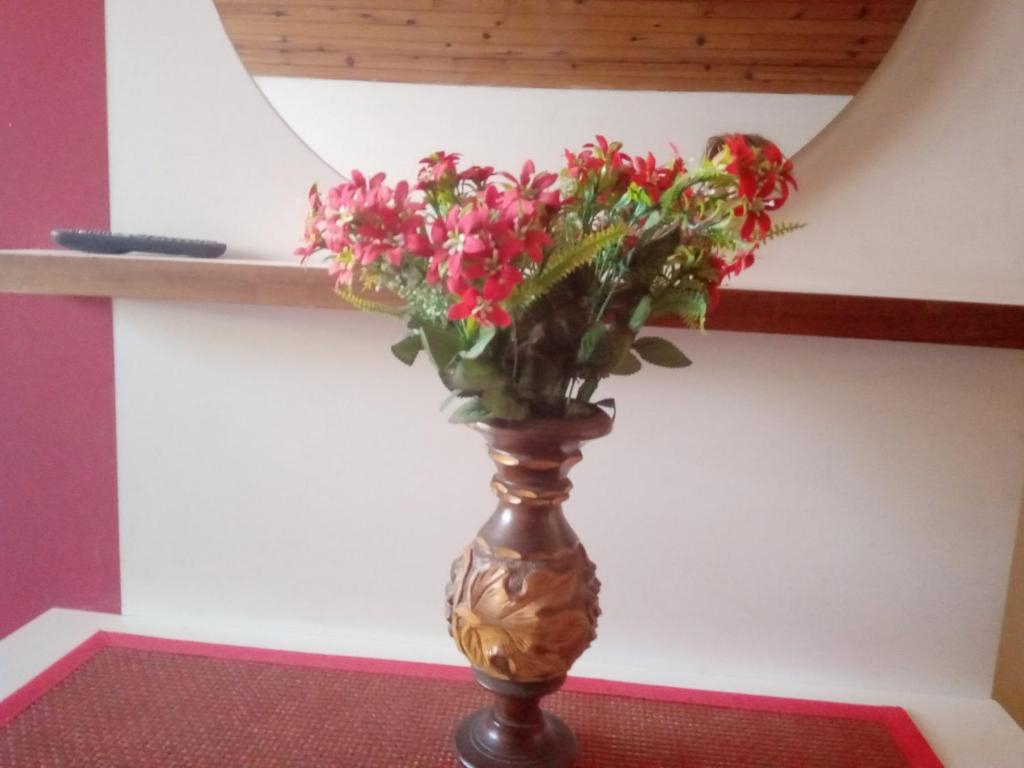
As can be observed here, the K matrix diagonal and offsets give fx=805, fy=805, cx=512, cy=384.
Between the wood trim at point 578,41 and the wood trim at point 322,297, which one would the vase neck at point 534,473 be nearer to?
the wood trim at point 322,297

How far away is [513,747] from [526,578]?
19cm

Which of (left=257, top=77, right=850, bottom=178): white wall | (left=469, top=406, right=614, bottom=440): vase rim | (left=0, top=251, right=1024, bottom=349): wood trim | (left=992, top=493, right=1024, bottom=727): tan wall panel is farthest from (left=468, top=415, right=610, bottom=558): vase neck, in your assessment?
(left=992, top=493, right=1024, bottom=727): tan wall panel

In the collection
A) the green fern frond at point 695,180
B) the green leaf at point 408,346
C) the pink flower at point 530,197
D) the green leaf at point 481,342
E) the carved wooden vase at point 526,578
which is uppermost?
the green fern frond at point 695,180

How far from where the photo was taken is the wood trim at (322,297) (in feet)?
2.67

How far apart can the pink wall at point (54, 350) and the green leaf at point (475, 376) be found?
636 mm

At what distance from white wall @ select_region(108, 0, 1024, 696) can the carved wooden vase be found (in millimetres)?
290

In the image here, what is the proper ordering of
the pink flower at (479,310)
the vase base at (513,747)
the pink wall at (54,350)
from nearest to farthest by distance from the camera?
the pink flower at (479,310), the vase base at (513,747), the pink wall at (54,350)

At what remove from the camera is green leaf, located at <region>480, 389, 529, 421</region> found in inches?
24.7

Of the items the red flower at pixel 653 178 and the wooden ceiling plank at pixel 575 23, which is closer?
the red flower at pixel 653 178

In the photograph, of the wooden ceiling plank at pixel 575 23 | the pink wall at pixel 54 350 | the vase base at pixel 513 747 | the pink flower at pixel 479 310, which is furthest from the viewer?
the pink wall at pixel 54 350

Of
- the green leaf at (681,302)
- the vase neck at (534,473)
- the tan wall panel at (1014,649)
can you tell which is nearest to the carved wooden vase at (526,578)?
the vase neck at (534,473)

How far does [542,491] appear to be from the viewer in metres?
0.69

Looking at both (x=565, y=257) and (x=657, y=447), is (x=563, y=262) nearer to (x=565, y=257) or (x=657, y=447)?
(x=565, y=257)

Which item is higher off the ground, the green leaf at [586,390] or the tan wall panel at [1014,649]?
the green leaf at [586,390]
